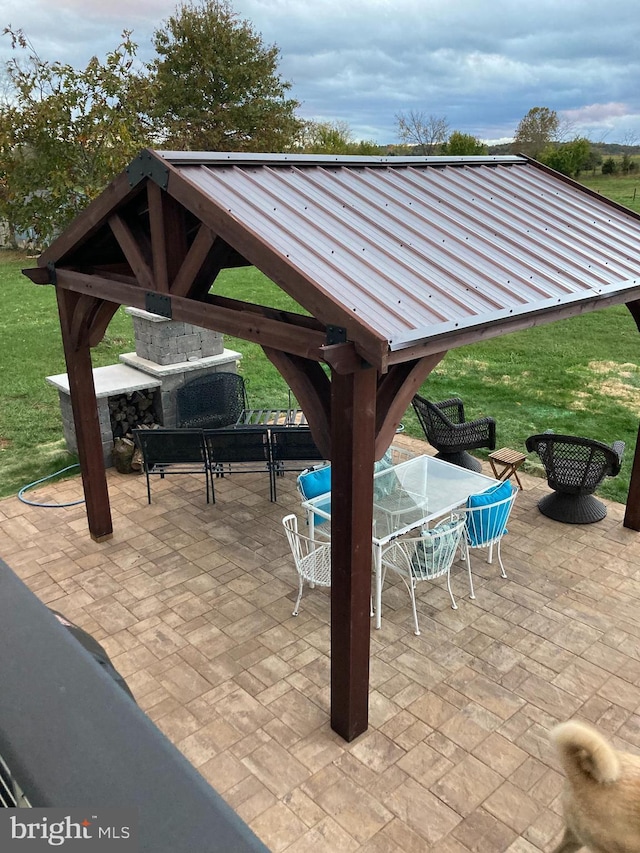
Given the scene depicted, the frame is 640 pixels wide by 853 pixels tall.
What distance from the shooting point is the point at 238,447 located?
709 centimetres

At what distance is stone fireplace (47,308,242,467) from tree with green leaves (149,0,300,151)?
23.5 metres

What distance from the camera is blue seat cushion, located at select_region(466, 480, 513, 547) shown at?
5453 mm

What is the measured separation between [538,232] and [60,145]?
9.18 m

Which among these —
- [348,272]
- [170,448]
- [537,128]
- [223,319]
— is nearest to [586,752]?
[348,272]

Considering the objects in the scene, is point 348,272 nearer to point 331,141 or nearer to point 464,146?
point 464,146

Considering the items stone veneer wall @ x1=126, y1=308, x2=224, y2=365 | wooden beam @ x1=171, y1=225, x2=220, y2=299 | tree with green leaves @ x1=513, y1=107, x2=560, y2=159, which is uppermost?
tree with green leaves @ x1=513, y1=107, x2=560, y2=159

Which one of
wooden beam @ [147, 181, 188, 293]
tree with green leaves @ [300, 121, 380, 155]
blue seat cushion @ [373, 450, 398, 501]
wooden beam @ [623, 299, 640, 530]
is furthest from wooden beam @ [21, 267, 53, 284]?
tree with green leaves @ [300, 121, 380, 155]

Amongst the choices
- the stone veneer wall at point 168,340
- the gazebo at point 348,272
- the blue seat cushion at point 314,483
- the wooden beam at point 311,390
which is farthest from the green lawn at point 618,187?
the wooden beam at point 311,390

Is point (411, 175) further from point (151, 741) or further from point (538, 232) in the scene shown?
point (151, 741)

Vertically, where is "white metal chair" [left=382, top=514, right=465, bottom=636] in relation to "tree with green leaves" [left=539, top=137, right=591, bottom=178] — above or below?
below

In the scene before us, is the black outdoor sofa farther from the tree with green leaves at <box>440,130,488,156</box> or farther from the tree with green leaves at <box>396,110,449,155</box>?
the tree with green leaves at <box>396,110,449,155</box>

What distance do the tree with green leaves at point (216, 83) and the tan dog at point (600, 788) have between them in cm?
3002

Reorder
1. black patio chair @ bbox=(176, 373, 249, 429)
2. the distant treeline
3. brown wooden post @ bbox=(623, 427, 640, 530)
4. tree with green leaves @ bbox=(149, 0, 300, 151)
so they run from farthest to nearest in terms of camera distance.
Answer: the distant treeline, tree with green leaves @ bbox=(149, 0, 300, 151), black patio chair @ bbox=(176, 373, 249, 429), brown wooden post @ bbox=(623, 427, 640, 530)

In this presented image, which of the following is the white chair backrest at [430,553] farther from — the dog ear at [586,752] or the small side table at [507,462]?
the dog ear at [586,752]
